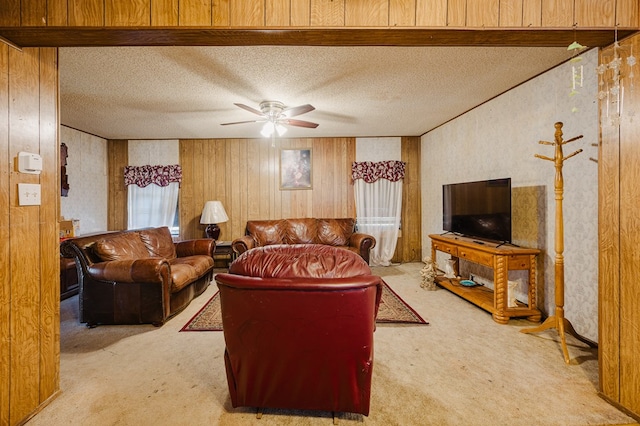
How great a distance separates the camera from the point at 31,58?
1.57m

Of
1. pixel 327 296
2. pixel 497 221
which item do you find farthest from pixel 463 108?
pixel 327 296

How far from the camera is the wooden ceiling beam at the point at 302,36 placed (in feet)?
4.63

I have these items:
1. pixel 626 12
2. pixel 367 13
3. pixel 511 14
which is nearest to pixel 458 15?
pixel 511 14

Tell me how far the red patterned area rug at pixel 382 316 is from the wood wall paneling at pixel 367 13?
2444 millimetres

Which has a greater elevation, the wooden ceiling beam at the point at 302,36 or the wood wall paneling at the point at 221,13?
the wood wall paneling at the point at 221,13

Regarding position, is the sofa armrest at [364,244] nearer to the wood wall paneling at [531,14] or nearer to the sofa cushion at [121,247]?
the sofa cushion at [121,247]

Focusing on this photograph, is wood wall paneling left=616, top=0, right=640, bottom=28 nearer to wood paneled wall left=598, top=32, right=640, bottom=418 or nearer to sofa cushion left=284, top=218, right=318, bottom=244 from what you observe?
wood paneled wall left=598, top=32, right=640, bottom=418

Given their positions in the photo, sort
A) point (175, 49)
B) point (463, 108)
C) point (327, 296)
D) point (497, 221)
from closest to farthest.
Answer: point (327, 296), point (175, 49), point (497, 221), point (463, 108)

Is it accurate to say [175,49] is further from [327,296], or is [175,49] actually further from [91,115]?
[91,115]

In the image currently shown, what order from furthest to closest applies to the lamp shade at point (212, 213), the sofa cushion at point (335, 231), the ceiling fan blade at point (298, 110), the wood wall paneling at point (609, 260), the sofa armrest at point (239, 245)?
the lamp shade at point (212, 213) < the sofa cushion at point (335, 231) < the sofa armrest at point (239, 245) < the ceiling fan blade at point (298, 110) < the wood wall paneling at point (609, 260)

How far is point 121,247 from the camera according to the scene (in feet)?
9.89

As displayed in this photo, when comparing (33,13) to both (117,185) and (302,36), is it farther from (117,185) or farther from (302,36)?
(117,185)

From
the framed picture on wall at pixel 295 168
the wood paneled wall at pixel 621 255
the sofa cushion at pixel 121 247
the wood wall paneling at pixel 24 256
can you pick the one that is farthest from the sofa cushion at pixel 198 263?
the wood paneled wall at pixel 621 255

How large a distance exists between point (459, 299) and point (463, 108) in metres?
2.48
